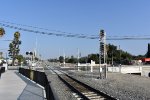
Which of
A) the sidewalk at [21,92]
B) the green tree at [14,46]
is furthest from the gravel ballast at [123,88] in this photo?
the green tree at [14,46]

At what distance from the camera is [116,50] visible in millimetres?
174375

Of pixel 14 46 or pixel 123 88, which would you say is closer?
pixel 123 88

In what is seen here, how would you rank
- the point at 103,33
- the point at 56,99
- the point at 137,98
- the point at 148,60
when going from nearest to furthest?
1. the point at 56,99
2. the point at 137,98
3. the point at 103,33
4. the point at 148,60

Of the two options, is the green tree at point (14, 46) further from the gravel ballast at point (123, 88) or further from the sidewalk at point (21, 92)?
the sidewalk at point (21, 92)

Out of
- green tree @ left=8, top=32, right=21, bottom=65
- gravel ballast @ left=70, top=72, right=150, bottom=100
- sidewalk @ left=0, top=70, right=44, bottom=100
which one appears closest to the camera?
sidewalk @ left=0, top=70, right=44, bottom=100

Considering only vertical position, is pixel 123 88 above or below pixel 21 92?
below

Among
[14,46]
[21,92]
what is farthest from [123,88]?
[14,46]

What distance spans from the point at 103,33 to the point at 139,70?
40306mm

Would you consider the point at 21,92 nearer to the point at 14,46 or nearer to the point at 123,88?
the point at 123,88

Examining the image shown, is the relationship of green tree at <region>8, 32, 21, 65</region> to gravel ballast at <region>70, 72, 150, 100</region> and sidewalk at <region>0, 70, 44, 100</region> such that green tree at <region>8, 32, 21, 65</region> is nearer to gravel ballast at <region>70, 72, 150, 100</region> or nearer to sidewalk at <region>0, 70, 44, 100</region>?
gravel ballast at <region>70, 72, 150, 100</region>

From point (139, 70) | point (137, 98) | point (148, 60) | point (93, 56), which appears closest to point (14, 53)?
point (93, 56)

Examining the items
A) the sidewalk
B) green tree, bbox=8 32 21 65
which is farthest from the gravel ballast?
green tree, bbox=8 32 21 65

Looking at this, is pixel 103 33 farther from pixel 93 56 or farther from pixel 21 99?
pixel 93 56

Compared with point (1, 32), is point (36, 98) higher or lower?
lower
